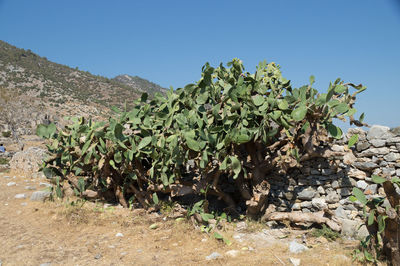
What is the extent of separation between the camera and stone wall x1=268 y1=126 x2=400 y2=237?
4270 millimetres

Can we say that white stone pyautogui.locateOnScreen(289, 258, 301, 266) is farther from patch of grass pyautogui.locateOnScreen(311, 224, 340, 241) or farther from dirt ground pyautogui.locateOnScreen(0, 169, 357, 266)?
patch of grass pyautogui.locateOnScreen(311, 224, 340, 241)

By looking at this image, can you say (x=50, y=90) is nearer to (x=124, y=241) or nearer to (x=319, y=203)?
(x=124, y=241)

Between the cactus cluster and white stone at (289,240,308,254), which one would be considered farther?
the cactus cluster

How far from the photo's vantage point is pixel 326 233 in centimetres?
418

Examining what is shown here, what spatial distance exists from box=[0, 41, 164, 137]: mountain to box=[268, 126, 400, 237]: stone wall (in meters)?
19.8

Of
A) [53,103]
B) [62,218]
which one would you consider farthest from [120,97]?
[62,218]

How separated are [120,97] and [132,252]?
3210 cm

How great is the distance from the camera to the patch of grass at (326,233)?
13.5ft

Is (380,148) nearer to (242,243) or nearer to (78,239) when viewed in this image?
(242,243)

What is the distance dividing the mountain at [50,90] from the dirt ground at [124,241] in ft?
56.2

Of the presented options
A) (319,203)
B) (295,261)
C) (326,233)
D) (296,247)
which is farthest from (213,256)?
(319,203)

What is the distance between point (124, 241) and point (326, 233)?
3.00 meters

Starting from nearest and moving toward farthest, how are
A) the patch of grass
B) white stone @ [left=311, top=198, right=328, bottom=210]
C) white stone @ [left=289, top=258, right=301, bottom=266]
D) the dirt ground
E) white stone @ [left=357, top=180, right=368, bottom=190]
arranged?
white stone @ [left=289, top=258, right=301, bottom=266]
the dirt ground
the patch of grass
white stone @ [left=357, top=180, right=368, bottom=190]
white stone @ [left=311, top=198, right=328, bottom=210]

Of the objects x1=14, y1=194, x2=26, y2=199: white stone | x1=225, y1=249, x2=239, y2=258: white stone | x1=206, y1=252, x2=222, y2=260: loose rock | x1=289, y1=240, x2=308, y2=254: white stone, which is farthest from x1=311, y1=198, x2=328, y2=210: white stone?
x1=14, y1=194, x2=26, y2=199: white stone
